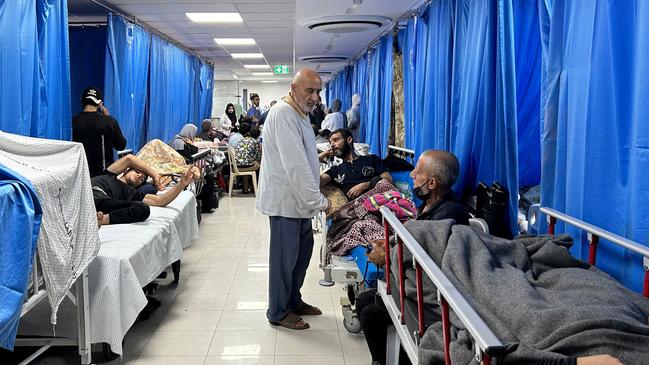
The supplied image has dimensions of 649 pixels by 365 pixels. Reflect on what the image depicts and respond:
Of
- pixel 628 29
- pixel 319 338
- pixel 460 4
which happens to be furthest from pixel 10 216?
pixel 460 4

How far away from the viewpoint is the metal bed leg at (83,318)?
2391 mm

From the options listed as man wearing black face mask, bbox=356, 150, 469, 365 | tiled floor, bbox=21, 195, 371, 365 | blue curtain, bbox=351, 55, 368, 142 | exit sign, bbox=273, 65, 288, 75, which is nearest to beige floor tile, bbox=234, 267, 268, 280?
tiled floor, bbox=21, 195, 371, 365

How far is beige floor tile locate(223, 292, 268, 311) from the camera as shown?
3.46m

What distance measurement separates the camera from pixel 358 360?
8.96 feet

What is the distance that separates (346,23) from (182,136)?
3191 mm

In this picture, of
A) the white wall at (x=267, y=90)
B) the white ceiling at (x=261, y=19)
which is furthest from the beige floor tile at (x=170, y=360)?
the white wall at (x=267, y=90)

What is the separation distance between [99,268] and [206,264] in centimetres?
193

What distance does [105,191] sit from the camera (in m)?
3.41

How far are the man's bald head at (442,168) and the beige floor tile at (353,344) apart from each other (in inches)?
40.6

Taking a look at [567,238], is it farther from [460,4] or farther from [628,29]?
[460,4]

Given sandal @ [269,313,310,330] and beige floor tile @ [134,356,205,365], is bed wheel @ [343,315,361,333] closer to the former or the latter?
sandal @ [269,313,310,330]

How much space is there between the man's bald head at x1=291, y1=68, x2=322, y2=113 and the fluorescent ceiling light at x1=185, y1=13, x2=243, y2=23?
11.3 feet

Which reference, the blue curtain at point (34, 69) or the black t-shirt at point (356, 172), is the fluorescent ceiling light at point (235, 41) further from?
the black t-shirt at point (356, 172)

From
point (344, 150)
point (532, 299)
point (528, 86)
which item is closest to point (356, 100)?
point (344, 150)
